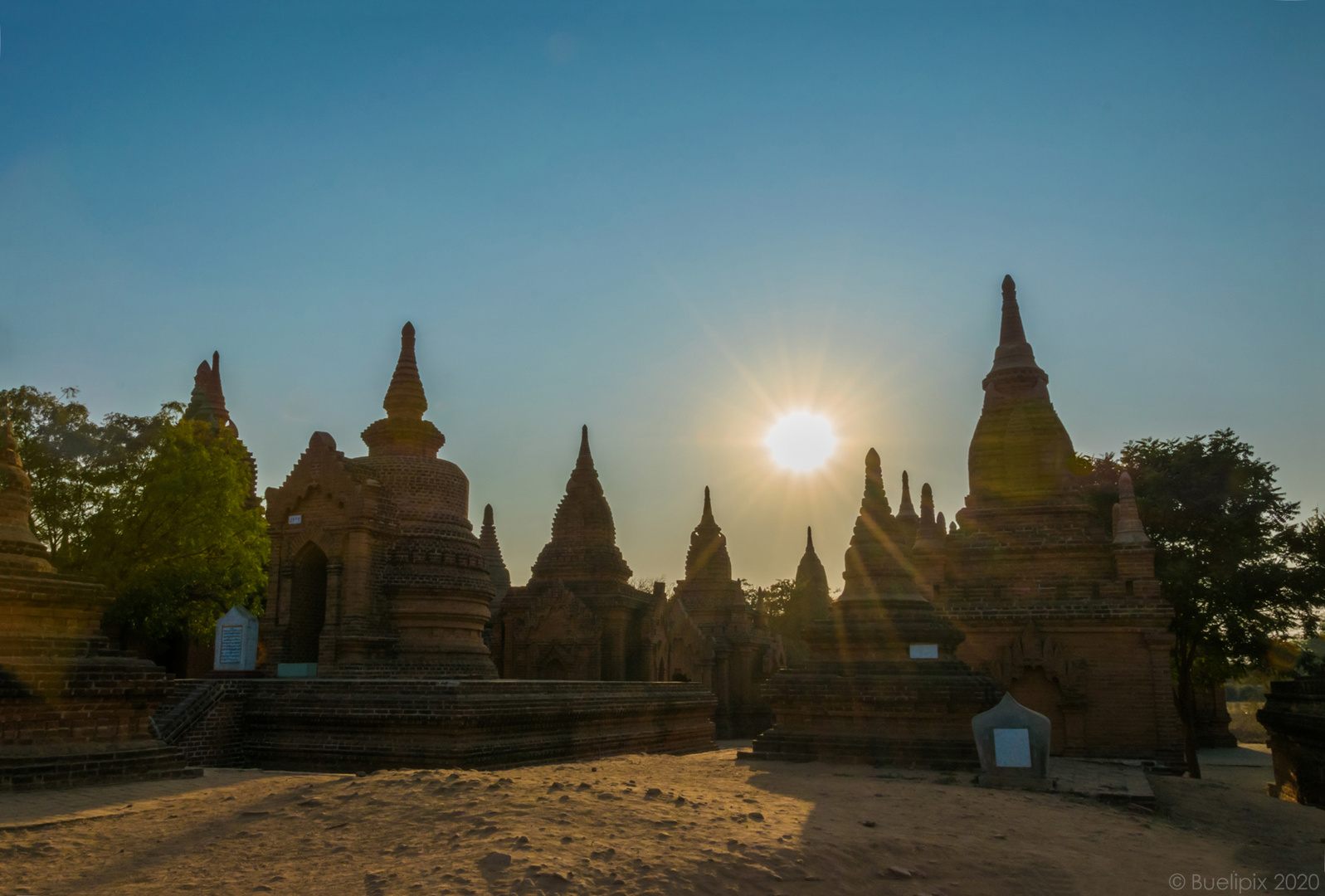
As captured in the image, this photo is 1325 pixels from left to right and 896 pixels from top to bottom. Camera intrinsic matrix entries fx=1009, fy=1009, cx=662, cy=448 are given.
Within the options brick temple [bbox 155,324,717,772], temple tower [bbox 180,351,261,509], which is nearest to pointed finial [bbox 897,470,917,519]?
brick temple [bbox 155,324,717,772]

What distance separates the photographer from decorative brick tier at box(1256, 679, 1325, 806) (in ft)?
58.5

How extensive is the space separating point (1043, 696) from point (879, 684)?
8101 millimetres

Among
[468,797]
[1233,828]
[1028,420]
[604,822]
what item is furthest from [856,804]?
[1028,420]

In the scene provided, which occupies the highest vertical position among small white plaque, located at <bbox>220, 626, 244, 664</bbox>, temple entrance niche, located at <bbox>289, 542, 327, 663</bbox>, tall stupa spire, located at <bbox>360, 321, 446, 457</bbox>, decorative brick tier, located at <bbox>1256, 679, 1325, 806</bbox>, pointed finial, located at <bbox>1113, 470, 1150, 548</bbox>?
tall stupa spire, located at <bbox>360, 321, 446, 457</bbox>

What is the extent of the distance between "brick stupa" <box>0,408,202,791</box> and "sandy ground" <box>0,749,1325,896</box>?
203 cm

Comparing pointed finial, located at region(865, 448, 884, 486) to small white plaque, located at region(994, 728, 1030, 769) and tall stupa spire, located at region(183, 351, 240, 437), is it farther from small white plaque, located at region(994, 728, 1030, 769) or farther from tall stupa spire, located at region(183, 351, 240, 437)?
tall stupa spire, located at region(183, 351, 240, 437)

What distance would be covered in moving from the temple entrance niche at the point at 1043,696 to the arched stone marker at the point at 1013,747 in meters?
9.77

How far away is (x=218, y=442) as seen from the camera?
95.1ft

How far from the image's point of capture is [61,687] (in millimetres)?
12531

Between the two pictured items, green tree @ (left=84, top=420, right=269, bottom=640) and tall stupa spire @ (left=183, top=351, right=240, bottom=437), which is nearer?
green tree @ (left=84, top=420, right=269, bottom=640)

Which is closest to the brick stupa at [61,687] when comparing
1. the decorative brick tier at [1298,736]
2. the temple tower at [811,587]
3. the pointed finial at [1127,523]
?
the decorative brick tier at [1298,736]

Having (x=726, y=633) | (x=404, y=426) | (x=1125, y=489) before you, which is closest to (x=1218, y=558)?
(x=1125, y=489)

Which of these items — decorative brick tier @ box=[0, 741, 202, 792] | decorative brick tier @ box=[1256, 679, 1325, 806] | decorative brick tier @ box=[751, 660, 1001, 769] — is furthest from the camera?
decorative brick tier @ box=[1256, 679, 1325, 806]

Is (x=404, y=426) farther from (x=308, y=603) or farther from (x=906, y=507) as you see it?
(x=906, y=507)
